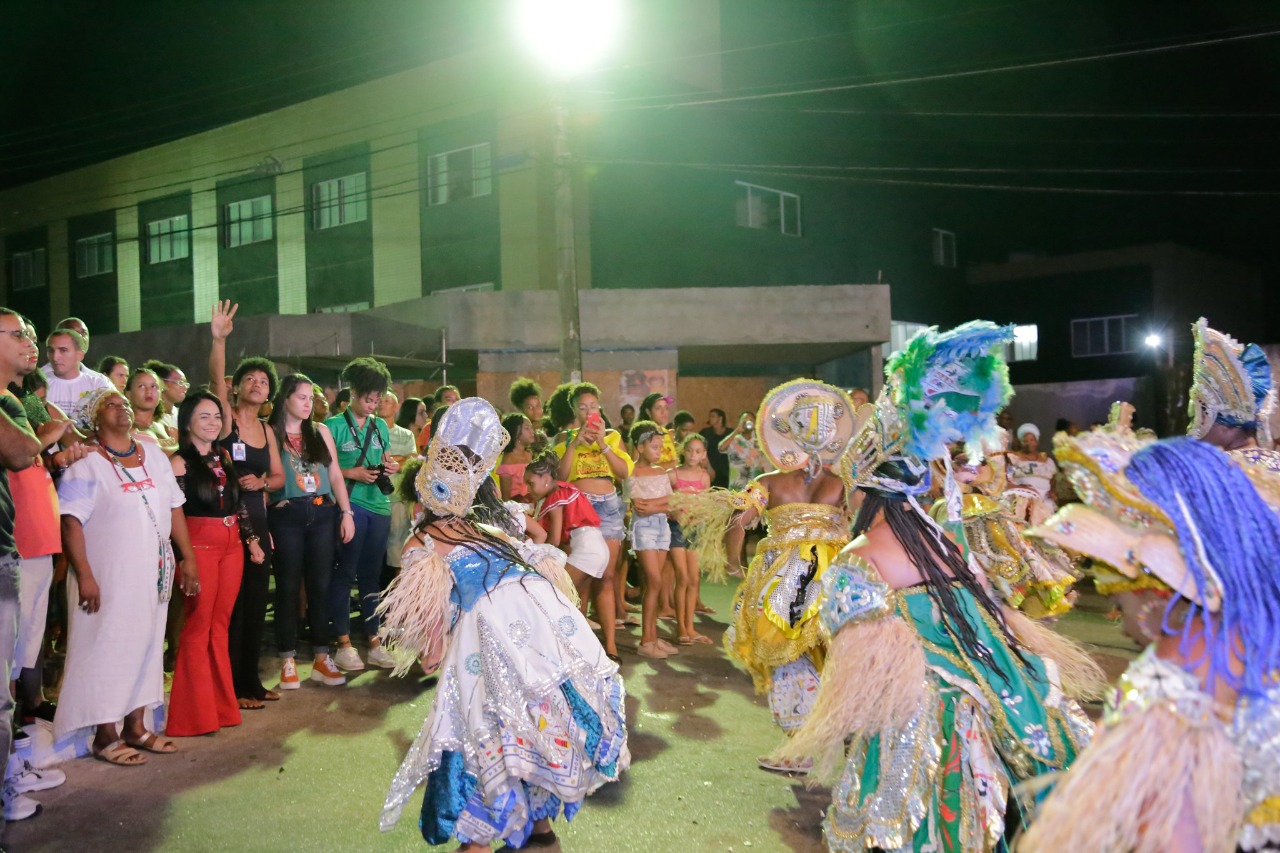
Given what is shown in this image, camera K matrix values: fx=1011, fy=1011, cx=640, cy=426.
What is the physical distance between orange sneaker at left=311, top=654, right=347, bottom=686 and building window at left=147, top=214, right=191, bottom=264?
83.0ft

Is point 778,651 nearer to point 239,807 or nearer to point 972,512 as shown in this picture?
point 972,512

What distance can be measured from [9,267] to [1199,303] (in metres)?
38.5

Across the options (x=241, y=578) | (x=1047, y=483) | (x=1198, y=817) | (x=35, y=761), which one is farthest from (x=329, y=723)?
(x=1047, y=483)

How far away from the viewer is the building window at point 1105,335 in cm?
3145

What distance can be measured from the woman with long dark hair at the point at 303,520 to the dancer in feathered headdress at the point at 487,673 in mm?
2787

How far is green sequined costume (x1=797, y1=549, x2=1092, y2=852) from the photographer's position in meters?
3.37

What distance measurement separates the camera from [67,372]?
755 cm

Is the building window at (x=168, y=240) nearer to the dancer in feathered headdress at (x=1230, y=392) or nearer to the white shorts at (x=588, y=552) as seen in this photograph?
the white shorts at (x=588, y=552)

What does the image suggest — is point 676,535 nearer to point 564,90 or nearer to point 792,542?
point 792,542

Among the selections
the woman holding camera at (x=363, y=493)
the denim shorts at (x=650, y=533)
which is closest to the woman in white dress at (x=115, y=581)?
the woman holding camera at (x=363, y=493)

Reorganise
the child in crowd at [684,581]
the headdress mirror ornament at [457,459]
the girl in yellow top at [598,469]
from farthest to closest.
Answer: the child in crowd at [684,581], the girl in yellow top at [598,469], the headdress mirror ornament at [457,459]

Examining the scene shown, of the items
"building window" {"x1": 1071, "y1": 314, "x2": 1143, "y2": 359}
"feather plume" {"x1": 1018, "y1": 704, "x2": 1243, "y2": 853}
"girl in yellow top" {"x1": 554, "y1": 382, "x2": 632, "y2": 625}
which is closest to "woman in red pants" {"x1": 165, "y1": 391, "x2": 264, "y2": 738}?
"girl in yellow top" {"x1": 554, "y1": 382, "x2": 632, "y2": 625}

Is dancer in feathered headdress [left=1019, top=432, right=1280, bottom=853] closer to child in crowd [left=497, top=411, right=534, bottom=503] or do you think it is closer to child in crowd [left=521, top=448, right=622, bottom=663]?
child in crowd [left=521, top=448, right=622, bottom=663]

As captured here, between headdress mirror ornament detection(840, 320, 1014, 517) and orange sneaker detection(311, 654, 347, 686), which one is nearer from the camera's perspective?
headdress mirror ornament detection(840, 320, 1014, 517)
